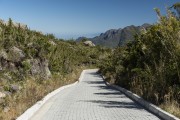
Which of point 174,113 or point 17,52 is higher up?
point 17,52

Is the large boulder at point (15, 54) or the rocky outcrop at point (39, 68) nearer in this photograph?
the large boulder at point (15, 54)

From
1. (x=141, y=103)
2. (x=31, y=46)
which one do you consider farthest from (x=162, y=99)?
(x=31, y=46)

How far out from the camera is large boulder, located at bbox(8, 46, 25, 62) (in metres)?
26.2

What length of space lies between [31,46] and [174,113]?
19.8 metres

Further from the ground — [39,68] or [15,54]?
[15,54]

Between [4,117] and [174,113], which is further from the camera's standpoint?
[174,113]

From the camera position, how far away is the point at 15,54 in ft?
88.1

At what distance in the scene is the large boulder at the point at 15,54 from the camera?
86.1 feet

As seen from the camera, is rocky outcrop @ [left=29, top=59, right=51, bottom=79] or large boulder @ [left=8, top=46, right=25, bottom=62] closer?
large boulder @ [left=8, top=46, right=25, bottom=62]

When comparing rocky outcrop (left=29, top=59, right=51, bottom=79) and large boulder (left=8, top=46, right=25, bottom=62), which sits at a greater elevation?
large boulder (left=8, top=46, right=25, bottom=62)

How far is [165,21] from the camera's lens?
16609mm

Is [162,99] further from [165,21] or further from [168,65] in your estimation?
[165,21]

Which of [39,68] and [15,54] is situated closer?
[15,54]

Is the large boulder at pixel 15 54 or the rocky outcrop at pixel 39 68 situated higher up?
the large boulder at pixel 15 54
